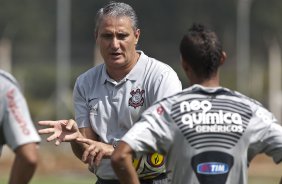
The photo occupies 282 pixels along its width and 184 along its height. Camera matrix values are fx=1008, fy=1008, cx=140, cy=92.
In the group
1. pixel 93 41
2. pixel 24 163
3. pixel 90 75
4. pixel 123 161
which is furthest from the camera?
pixel 93 41

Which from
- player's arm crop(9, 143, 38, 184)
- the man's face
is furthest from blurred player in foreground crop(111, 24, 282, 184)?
the man's face

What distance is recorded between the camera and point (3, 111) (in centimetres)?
657

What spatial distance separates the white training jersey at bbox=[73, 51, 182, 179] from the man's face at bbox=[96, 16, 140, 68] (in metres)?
0.17

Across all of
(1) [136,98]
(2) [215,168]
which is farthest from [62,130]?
(2) [215,168]

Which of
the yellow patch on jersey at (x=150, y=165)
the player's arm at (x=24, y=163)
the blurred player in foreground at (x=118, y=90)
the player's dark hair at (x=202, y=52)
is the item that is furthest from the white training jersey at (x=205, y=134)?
the yellow patch on jersey at (x=150, y=165)

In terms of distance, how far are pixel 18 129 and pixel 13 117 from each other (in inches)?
3.3

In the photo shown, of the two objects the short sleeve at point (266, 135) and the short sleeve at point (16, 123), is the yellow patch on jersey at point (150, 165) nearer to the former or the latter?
the short sleeve at point (266, 135)

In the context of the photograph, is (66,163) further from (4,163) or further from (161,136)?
(161,136)

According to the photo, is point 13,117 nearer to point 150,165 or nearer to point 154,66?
point 150,165

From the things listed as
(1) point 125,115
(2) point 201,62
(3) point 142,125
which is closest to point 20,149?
(3) point 142,125

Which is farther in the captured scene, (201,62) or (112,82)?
(112,82)

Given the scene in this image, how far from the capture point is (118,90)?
350 inches

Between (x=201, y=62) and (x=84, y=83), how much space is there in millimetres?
2431

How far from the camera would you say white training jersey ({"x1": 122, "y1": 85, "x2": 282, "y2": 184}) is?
6758 millimetres
